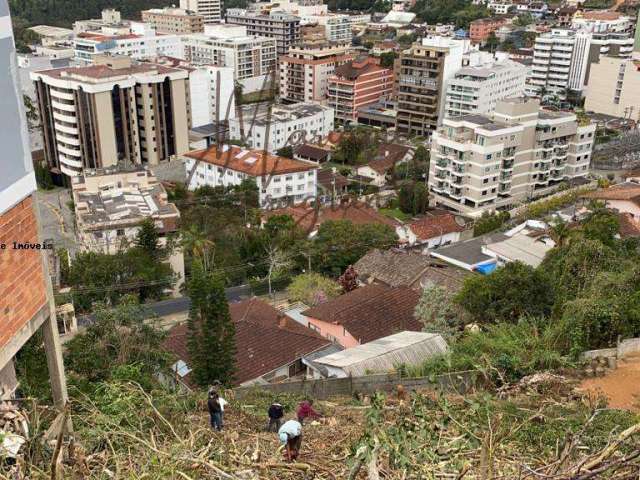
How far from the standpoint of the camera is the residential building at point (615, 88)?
134 feet

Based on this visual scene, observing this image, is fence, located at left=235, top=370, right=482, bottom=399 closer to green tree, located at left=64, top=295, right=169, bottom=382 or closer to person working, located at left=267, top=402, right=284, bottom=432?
green tree, located at left=64, top=295, right=169, bottom=382

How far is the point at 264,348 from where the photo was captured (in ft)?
43.7

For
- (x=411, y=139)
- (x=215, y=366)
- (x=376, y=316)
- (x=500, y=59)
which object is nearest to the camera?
(x=215, y=366)

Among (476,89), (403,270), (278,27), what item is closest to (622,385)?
(403,270)

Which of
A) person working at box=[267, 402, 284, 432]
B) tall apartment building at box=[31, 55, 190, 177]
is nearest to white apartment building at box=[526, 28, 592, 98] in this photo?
tall apartment building at box=[31, 55, 190, 177]

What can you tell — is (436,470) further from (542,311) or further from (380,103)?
(380,103)

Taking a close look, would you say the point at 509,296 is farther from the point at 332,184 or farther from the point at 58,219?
the point at 58,219

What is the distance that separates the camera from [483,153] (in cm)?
2616

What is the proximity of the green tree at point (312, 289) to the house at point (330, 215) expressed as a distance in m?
3.36

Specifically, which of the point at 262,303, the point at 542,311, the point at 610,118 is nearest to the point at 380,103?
the point at 610,118

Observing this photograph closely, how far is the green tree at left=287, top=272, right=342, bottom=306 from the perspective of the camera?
1798 centimetres

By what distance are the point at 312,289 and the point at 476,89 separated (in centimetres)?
2190

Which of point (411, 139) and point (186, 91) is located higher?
point (186, 91)

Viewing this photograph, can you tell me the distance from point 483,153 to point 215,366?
58.2ft
